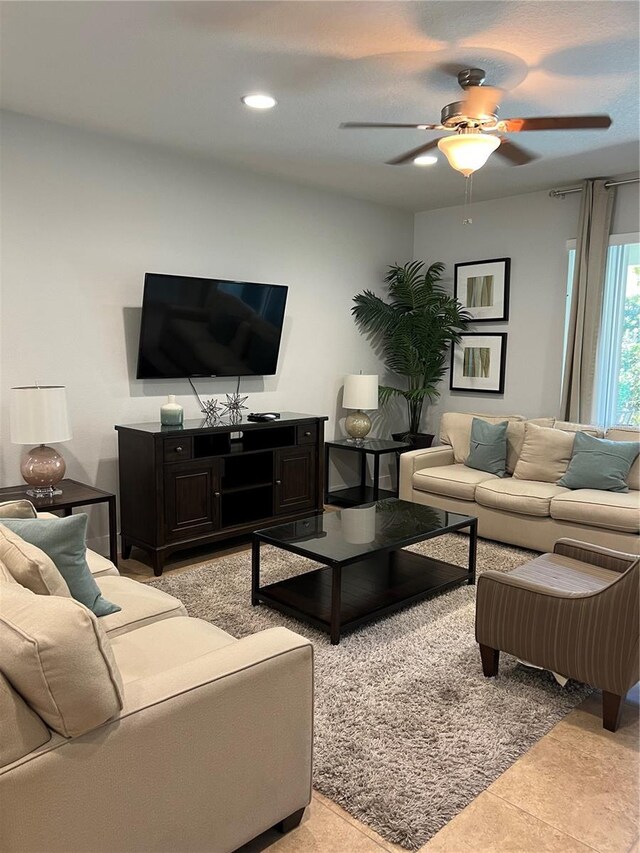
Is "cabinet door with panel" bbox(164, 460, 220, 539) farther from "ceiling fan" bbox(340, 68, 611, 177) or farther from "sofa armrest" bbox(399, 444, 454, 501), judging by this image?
"ceiling fan" bbox(340, 68, 611, 177)

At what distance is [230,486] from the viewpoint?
178 inches

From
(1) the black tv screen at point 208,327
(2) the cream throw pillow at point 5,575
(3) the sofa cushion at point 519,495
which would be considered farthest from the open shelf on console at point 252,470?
(2) the cream throw pillow at point 5,575

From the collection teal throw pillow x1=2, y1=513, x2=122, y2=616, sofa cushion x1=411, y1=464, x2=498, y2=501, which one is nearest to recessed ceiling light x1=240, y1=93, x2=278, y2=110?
teal throw pillow x1=2, y1=513, x2=122, y2=616

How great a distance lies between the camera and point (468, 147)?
9.62ft

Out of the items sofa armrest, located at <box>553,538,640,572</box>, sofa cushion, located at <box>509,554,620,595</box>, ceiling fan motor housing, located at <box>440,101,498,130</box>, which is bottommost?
sofa cushion, located at <box>509,554,620,595</box>

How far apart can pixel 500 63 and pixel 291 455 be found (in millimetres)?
2861

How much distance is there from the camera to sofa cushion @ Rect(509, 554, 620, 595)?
279 cm

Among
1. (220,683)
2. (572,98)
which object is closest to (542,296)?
(572,98)

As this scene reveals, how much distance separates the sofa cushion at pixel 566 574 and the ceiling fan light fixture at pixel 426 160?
282 cm

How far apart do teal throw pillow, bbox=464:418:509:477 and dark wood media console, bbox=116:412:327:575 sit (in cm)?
124

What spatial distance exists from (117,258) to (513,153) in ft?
8.35

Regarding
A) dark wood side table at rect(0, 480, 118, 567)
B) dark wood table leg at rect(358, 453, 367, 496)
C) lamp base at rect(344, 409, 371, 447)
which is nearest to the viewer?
dark wood side table at rect(0, 480, 118, 567)

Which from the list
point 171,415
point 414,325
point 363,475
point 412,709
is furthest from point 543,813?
point 414,325

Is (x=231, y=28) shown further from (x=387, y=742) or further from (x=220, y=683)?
(x=387, y=742)
